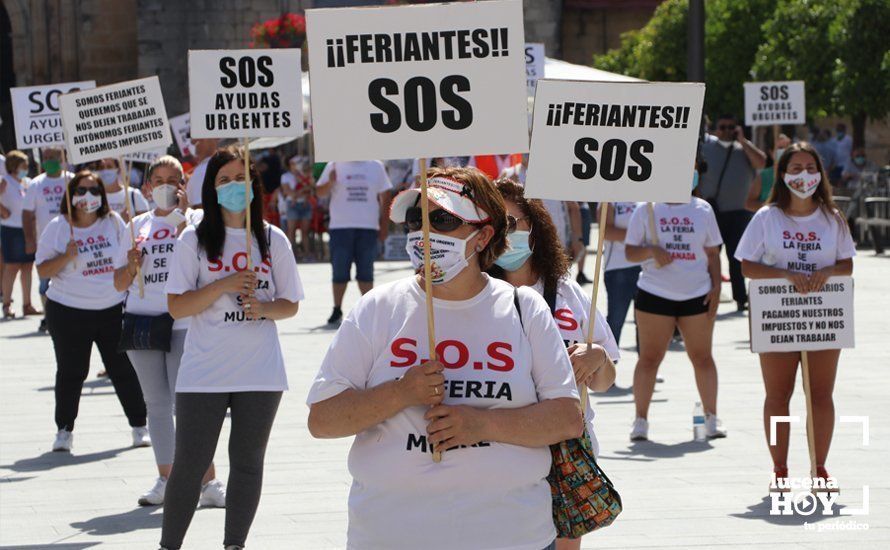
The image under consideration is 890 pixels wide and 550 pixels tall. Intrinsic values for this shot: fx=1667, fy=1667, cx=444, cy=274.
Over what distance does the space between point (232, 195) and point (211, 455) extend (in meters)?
1.06

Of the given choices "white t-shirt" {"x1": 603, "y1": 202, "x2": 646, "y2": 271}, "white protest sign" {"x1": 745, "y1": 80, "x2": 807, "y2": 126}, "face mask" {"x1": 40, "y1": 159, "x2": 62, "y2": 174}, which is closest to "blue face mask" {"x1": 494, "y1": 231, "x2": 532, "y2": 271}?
"white t-shirt" {"x1": 603, "y1": 202, "x2": 646, "y2": 271}

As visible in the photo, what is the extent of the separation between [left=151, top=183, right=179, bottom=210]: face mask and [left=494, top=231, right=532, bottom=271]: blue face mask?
2.92 metres

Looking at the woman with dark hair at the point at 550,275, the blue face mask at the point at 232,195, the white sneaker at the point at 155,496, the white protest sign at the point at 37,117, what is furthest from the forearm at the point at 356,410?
Answer: the white protest sign at the point at 37,117

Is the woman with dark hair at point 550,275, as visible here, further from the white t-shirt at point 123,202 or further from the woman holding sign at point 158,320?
the white t-shirt at point 123,202

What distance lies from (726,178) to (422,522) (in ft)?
39.3

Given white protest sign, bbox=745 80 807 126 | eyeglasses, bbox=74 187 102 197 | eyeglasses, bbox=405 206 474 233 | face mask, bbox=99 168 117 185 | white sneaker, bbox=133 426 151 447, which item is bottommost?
white sneaker, bbox=133 426 151 447

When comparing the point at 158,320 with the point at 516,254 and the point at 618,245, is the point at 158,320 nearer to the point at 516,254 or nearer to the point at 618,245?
the point at 516,254

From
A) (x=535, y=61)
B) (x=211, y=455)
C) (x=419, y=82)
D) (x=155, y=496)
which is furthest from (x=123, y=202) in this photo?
(x=419, y=82)

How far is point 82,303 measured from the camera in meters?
9.80

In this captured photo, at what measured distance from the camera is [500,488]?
4.21 m

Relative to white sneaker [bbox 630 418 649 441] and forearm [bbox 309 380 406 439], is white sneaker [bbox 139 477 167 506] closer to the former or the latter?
white sneaker [bbox 630 418 649 441]

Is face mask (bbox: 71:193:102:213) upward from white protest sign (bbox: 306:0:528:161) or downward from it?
downward

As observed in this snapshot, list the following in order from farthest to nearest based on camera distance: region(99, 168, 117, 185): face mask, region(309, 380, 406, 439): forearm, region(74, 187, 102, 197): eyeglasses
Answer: region(99, 168, 117, 185): face mask → region(74, 187, 102, 197): eyeglasses → region(309, 380, 406, 439): forearm

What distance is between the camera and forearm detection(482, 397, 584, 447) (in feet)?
13.6
